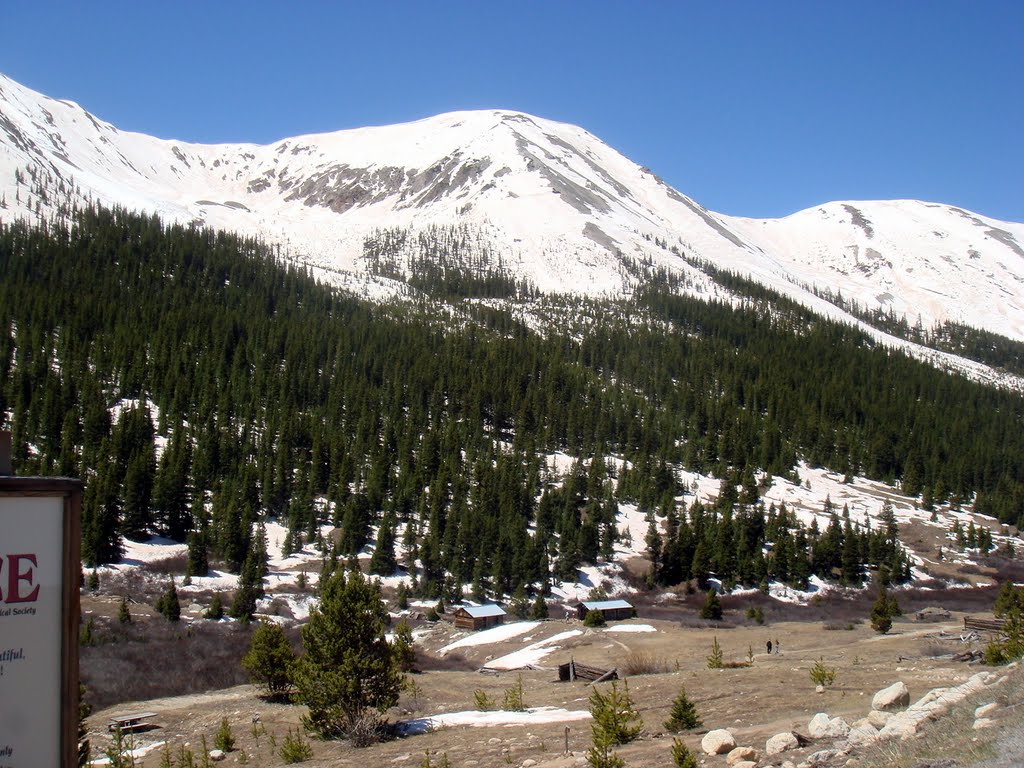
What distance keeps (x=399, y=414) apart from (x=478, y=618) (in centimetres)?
6086

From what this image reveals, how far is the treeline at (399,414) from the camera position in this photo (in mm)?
81438

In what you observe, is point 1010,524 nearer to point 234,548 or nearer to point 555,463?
point 555,463

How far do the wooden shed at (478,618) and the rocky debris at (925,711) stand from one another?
45.3 m

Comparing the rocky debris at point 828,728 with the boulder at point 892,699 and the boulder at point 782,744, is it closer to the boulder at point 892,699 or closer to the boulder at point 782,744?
the boulder at point 782,744

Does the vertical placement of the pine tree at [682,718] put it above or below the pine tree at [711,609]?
above

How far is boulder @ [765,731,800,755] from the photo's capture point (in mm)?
15820

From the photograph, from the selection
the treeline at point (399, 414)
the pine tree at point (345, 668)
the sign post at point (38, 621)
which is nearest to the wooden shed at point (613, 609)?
the treeline at point (399, 414)


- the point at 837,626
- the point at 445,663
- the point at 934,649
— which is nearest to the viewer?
the point at 934,649

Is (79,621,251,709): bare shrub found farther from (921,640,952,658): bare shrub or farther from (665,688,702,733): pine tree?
(921,640,952,658): bare shrub

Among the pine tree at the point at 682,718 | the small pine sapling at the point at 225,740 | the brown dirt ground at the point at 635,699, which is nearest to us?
the brown dirt ground at the point at 635,699

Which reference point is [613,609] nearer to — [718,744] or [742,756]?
[718,744]

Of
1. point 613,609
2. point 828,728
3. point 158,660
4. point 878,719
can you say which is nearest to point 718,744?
point 828,728

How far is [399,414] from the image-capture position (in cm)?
11812

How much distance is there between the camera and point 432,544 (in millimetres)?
78625
